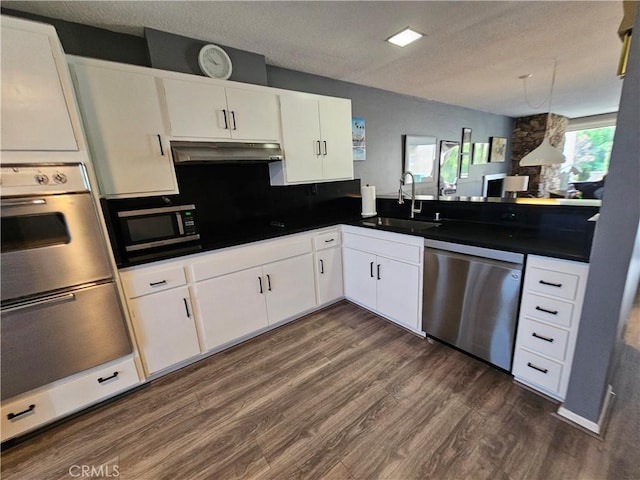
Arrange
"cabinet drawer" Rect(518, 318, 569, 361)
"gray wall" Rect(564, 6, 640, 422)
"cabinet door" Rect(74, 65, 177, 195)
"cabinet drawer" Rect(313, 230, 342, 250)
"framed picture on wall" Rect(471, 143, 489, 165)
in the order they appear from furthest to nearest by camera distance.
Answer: "framed picture on wall" Rect(471, 143, 489, 165), "cabinet drawer" Rect(313, 230, 342, 250), "cabinet door" Rect(74, 65, 177, 195), "cabinet drawer" Rect(518, 318, 569, 361), "gray wall" Rect(564, 6, 640, 422)

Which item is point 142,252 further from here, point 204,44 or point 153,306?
point 204,44

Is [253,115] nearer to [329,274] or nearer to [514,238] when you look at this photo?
[329,274]

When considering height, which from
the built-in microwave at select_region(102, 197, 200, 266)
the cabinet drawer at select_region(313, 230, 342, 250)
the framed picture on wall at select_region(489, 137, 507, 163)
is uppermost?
the framed picture on wall at select_region(489, 137, 507, 163)

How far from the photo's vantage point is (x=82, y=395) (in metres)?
1.67

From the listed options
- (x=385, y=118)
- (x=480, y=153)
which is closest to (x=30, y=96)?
(x=385, y=118)

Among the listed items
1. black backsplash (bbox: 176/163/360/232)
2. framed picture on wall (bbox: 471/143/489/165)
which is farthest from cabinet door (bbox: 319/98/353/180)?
framed picture on wall (bbox: 471/143/489/165)

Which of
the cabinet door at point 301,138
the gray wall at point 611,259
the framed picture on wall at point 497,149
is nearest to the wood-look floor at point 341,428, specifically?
the gray wall at point 611,259

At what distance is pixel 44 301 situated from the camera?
1.48 metres

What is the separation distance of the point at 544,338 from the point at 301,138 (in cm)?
242

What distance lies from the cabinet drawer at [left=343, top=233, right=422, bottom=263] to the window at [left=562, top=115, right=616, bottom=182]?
7.15 metres

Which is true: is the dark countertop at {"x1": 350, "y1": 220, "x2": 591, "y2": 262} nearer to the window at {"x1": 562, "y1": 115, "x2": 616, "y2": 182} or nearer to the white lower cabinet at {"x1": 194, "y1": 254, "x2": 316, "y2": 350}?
the white lower cabinet at {"x1": 194, "y1": 254, "x2": 316, "y2": 350}

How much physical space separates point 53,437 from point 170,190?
5.52ft

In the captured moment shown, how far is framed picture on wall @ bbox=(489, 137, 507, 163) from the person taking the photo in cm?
607

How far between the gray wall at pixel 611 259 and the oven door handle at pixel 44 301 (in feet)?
9.32
